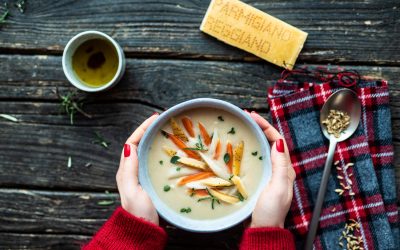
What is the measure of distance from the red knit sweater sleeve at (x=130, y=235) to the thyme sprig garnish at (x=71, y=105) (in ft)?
1.10

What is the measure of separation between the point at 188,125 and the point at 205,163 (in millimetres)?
100

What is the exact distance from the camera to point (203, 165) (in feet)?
4.01

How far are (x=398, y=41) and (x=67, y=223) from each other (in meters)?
1.04

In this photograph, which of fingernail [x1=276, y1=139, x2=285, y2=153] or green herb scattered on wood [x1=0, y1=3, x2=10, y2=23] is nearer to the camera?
fingernail [x1=276, y1=139, x2=285, y2=153]

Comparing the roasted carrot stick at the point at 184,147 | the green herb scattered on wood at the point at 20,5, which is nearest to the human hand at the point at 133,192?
the roasted carrot stick at the point at 184,147

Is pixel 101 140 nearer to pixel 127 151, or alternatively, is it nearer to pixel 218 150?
pixel 127 151

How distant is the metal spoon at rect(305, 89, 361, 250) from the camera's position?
1.33 meters

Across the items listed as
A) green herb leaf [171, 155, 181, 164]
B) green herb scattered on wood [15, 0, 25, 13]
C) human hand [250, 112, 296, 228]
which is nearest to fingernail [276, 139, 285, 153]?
human hand [250, 112, 296, 228]

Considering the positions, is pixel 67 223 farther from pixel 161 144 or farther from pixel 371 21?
pixel 371 21

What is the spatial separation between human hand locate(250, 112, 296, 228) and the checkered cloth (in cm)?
12

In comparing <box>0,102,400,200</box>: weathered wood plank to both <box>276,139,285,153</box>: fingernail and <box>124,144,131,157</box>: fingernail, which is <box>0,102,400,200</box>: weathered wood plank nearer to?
<box>124,144,131,157</box>: fingernail

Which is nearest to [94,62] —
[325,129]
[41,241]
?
[41,241]

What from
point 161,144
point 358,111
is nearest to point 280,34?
point 358,111

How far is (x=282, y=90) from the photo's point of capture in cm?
138
